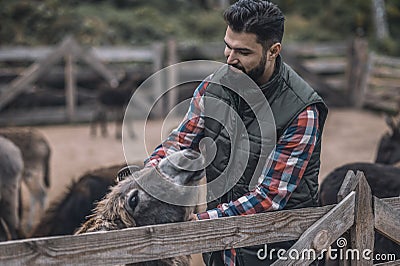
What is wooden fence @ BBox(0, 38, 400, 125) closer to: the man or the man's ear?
the man

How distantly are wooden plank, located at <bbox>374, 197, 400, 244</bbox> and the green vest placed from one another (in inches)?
11.8

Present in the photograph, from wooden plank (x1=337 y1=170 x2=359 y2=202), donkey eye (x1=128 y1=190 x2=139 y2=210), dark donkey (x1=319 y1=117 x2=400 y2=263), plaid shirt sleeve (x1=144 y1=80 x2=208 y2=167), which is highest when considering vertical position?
plaid shirt sleeve (x1=144 y1=80 x2=208 y2=167)

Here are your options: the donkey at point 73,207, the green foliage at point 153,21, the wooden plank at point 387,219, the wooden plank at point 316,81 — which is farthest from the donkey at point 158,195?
the green foliage at point 153,21

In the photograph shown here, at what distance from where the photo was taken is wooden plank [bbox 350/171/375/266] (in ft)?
8.71

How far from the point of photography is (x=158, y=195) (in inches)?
105

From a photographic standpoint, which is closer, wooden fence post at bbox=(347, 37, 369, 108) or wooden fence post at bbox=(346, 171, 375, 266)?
wooden fence post at bbox=(346, 171, 375, 266)

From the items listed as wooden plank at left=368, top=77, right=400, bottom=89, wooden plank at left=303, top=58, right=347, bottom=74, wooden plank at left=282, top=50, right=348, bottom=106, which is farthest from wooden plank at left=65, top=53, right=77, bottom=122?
wooden plank at left=368, top=77, right=400, bottom=89

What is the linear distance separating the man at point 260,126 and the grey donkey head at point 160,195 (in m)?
0.12

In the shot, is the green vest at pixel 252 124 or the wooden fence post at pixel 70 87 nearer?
the green vest at pixel 252 124

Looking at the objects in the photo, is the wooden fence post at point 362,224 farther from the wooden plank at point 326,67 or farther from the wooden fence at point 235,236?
the wooden plank at point 326,67

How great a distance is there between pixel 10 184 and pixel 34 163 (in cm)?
138

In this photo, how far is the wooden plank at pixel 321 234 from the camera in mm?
2498

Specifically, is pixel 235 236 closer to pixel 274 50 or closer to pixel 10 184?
pixel 274 50

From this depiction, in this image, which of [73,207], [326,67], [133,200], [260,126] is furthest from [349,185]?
[326,67]
